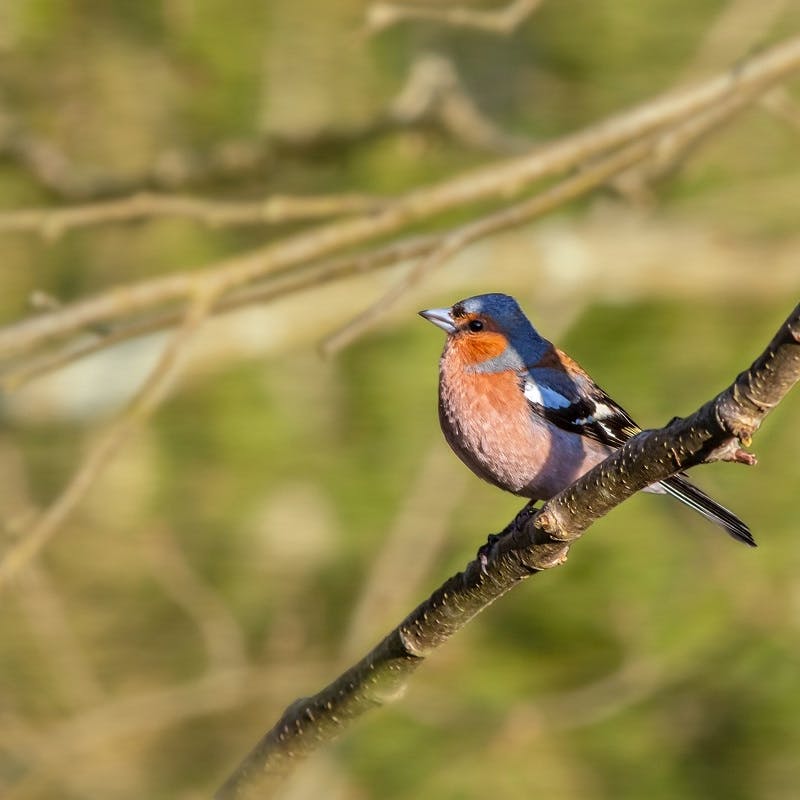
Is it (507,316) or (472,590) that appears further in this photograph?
(507,316)

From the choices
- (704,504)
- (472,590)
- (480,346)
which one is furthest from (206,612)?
(472,590)

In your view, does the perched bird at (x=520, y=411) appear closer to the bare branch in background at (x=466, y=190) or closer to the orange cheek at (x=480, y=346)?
the orange cheek at (x=480, y=346)

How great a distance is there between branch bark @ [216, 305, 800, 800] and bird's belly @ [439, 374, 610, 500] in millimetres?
597

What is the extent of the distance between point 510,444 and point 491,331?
47 centimetres

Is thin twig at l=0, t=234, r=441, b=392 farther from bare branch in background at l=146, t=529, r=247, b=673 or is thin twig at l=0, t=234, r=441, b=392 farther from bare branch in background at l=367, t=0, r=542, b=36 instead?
bare branch in background at l=146, t=529, r=247, b=673

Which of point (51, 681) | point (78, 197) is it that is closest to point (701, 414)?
point (78, 197)

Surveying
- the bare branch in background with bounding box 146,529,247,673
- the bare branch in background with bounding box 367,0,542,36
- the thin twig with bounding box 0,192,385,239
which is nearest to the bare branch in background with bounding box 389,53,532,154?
the bare branch in background with bounding box 367,0,542,36

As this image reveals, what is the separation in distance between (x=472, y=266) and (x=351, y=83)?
6.57 feet

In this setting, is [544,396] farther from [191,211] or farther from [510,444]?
[191,211]

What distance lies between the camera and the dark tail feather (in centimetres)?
A: 284

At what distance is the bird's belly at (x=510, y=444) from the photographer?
3.09 meters

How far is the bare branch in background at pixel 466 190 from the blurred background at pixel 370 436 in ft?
2.11

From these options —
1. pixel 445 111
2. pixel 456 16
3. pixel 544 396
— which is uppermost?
pixel 456 16

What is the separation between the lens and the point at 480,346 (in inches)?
134
